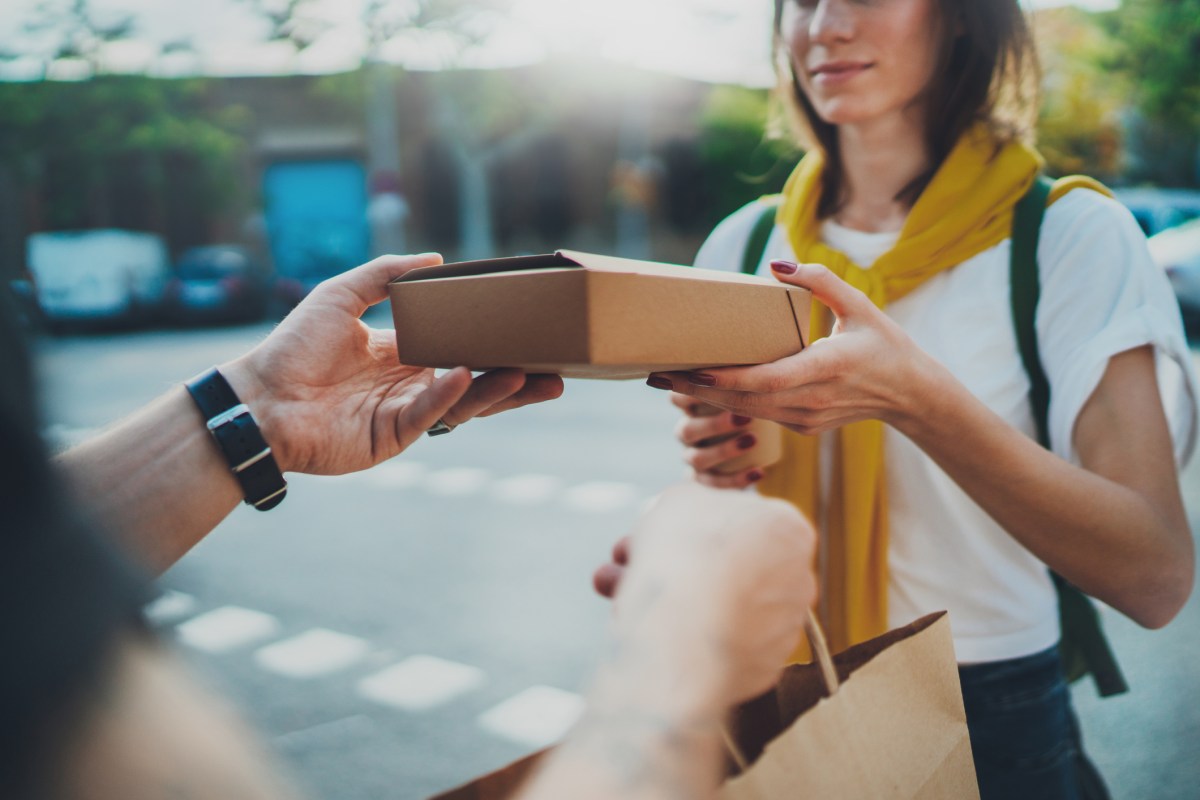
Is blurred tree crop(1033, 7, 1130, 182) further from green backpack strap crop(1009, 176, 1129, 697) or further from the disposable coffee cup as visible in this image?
the disposable coffee cup

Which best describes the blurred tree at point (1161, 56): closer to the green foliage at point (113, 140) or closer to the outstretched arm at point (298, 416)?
the green foliage at point (113, 140)

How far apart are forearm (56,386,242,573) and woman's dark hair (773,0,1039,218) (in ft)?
3.87

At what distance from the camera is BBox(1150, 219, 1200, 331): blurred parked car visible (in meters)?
10.1

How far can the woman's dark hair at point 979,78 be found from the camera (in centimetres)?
158

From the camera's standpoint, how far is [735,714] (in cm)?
94

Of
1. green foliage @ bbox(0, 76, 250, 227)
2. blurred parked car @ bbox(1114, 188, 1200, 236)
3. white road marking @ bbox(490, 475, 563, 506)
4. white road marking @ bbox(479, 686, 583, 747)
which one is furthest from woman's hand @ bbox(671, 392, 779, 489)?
green foliage @ bbox(0, 76, 250, 227)

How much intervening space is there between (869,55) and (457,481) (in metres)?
5.22

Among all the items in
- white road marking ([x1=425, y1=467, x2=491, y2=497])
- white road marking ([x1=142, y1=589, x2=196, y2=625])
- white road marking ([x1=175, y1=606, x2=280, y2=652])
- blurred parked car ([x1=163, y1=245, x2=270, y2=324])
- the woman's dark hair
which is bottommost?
blurred parked car ([x1=163, y1=245, x2=270, y2=324])

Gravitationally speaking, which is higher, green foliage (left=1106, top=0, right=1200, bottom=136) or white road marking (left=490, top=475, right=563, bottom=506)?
green foliage (left=1106, top=0, right=1200, bottom=136)

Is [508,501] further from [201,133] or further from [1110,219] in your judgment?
[201,133]

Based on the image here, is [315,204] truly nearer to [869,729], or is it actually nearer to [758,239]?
[758,239]

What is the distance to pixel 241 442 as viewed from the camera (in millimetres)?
1210

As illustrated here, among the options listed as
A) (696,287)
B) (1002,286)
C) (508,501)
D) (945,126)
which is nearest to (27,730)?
(696,287)

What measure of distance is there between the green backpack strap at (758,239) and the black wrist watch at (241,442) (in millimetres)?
904
